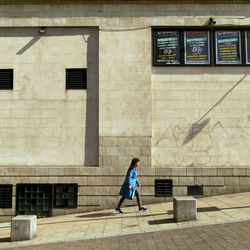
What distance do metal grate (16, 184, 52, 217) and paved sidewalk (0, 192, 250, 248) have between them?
55cm

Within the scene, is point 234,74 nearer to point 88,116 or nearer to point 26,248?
point 88,116

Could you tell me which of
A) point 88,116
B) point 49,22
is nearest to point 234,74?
point 88,116

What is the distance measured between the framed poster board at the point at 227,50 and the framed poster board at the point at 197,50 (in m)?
0.38

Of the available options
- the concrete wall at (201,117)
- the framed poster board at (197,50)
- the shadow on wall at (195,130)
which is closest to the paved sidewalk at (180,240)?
the concrete wall at (201,117)

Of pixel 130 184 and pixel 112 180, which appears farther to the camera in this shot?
pixel 112 180

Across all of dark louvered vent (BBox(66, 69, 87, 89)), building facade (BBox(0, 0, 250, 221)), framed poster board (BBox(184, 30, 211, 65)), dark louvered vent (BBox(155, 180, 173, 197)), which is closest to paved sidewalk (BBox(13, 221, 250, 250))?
dark louvered vent (BBox(155, 180, 173, 197))

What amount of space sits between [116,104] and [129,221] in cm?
434

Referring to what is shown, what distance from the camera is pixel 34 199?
1030 centimetres

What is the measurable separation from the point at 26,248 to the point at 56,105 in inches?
218

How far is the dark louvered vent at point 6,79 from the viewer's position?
10891mm

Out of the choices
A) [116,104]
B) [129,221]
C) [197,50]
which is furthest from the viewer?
[197,50]

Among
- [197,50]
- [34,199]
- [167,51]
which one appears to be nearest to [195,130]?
[197,50]

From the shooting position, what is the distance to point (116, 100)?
1059 centimetres

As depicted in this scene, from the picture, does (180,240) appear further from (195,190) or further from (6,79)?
(6,79)
